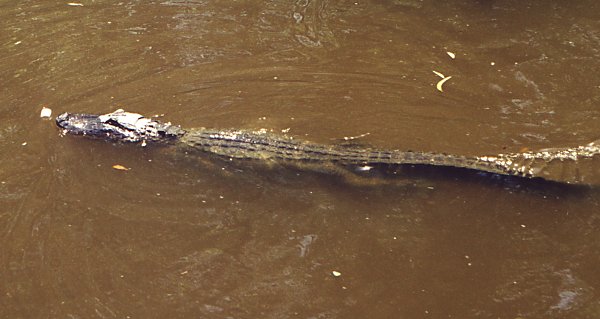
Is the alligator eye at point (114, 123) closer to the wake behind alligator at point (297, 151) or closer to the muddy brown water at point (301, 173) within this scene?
the wake behind alligator at point (297, 151)

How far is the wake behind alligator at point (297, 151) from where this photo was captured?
151 inches

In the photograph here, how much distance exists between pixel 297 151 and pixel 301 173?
6.3 inches

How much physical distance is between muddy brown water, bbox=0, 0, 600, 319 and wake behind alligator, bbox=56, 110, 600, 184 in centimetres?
9

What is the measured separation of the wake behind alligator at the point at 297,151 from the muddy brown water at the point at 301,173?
9cm

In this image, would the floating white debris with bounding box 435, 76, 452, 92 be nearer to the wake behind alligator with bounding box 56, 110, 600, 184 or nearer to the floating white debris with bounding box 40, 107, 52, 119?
the wake behind alligator with bounding box 56, 110, 600, 184

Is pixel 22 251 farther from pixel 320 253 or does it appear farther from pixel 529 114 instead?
pixel 529 114

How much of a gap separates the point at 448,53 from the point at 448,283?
2.68 metres

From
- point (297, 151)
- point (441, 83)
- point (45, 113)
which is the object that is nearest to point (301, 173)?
point (297, 151)

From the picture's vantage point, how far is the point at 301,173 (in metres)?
4.04

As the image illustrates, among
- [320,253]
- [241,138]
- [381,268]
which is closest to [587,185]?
[381,268]

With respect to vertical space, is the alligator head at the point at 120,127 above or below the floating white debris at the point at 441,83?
below

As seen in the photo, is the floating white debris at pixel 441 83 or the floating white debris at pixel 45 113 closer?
the floating white debris at pixel 45 113

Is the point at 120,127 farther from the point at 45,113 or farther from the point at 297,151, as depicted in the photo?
the point at 297,151

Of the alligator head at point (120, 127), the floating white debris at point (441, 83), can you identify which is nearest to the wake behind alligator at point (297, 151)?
the alligator head at point (120, 127)
